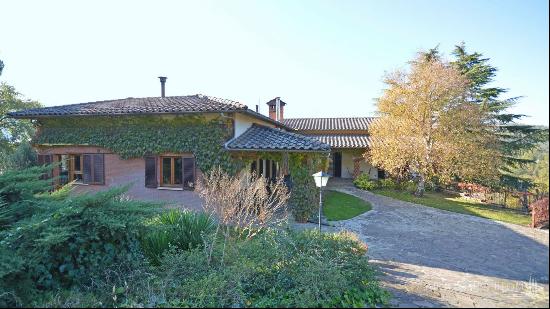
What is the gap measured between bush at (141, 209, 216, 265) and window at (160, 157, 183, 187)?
5.17m

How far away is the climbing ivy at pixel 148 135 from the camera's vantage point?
11.8 meters

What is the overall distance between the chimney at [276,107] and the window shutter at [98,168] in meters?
15.6

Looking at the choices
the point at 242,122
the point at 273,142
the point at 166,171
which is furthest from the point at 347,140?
the point at 166,171

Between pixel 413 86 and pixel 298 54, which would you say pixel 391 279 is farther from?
pixel 413 86

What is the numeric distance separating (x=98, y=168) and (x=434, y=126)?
18.3 metres

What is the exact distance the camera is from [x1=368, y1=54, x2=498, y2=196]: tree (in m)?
15.1

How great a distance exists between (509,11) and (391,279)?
462cm

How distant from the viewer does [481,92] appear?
47.7ft

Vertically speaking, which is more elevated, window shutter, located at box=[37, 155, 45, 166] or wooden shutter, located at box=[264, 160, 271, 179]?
window shutter, located at box=[37, 155, 45, 166]

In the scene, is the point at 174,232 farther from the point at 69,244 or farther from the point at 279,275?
the point at 279,275

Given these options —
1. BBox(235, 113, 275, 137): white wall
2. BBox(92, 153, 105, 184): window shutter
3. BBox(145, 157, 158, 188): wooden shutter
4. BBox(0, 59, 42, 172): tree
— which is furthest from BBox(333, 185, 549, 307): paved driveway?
BBox(0, 59, 42, 172): tree

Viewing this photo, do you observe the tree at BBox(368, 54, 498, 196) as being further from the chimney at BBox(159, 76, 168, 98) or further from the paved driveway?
the chimney at BBox(159, 76, 168, 98)

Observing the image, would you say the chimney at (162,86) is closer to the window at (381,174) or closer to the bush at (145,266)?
the bush at (145,266)

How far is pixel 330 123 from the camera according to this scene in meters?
30.7
